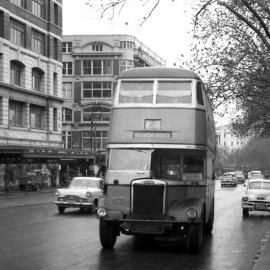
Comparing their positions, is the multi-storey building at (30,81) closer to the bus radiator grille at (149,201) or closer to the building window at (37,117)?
the building window at (37,117)

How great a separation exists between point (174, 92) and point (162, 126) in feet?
3.10

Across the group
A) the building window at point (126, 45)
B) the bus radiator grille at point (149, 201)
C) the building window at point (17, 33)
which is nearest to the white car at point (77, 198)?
the bus radiator grille at point (149, 201)

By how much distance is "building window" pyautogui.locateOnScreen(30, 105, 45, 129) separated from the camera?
5553 centimetres

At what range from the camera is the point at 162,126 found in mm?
12945

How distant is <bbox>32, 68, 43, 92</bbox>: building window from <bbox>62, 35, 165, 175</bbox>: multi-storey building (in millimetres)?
31152

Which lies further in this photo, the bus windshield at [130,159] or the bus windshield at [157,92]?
the bus windshield at [157,92]

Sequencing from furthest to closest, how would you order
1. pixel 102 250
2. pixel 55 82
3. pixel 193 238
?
1. pixel 55 82
2. pixel 102 250
3. pixel 193 238

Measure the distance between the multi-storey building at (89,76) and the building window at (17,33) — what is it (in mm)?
35162

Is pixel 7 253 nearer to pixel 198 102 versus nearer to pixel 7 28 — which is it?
pixel 198 102

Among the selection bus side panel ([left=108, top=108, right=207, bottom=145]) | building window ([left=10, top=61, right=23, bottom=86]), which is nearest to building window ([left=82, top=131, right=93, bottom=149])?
building window ([left=10, top=61, right=23, bottom=86])

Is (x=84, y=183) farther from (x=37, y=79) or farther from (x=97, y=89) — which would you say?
(x=97, y=89)

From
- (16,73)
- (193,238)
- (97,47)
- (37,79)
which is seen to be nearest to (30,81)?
(16,73)

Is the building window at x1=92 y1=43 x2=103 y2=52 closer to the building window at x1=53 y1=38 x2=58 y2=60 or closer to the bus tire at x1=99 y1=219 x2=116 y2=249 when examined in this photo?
the building window at x1=53 y1=38 x2=58 y2=60

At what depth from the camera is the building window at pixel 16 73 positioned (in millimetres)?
52000
